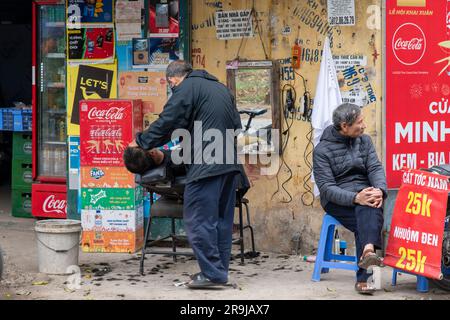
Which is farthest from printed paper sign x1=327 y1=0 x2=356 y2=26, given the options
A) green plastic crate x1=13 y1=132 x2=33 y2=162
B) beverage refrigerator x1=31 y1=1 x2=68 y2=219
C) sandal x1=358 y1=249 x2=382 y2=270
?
green plastic crate x1=13 y1=132 x2=33 y2=162

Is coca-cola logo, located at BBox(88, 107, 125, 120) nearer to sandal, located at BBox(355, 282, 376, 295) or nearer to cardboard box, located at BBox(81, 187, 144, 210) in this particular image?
cardboard box, located at BBox(81, 187, 144, 210)

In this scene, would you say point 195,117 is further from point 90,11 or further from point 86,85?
point 90,11

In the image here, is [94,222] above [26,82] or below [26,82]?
below

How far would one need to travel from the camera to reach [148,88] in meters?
8.98

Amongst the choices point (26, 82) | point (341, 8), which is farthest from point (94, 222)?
point (26, 82)

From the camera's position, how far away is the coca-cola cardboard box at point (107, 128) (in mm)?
8594

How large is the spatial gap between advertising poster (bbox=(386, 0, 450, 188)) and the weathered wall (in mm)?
165

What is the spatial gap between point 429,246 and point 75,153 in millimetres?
4045

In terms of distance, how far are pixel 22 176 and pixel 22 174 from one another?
2 centimetres

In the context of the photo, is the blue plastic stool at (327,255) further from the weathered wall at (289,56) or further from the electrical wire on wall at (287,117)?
the electrical wire on wall at (287,117)

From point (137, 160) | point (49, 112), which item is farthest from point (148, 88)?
point (49, 112)

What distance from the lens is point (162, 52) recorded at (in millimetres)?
8930

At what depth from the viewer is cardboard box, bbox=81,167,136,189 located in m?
8.60

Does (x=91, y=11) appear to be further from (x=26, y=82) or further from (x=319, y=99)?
(x=26, y=82)
